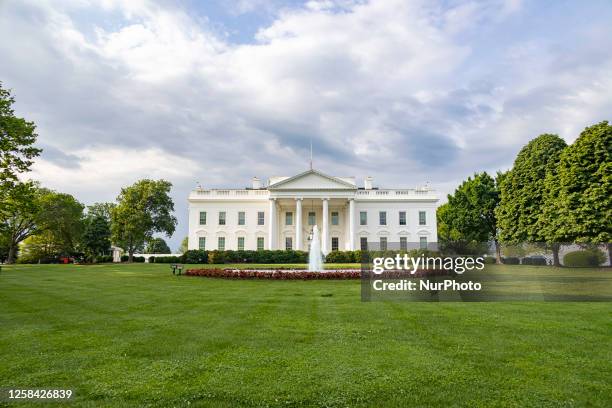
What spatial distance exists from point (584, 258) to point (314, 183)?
3485 cm

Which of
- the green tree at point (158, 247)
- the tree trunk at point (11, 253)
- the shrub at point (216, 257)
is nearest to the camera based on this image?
the shrub at point (216, 257)

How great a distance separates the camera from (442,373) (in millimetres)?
5059

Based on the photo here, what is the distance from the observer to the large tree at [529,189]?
3212 cm

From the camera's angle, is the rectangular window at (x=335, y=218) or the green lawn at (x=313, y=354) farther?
the rectangular window at (x=335, y=218)

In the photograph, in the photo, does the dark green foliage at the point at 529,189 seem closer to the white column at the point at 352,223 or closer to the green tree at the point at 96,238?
the white column at the point at 352,223

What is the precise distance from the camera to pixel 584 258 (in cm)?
1295

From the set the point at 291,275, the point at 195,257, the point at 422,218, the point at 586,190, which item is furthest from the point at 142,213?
the point at 586,190

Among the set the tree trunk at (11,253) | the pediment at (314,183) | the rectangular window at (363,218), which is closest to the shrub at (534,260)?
the pediment at (314,183)

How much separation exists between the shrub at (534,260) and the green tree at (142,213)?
132ft

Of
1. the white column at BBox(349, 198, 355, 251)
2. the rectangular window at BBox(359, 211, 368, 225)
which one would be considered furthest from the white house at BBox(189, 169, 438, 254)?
the white column at BBox(349, 198, 355, 251)

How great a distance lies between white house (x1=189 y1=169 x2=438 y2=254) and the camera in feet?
162

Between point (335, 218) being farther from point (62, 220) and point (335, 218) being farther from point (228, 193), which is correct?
point (62, 220)

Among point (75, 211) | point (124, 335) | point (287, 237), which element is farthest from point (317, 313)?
point (75, 211)

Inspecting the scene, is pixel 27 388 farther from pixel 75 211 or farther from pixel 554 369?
pixel 75 211
